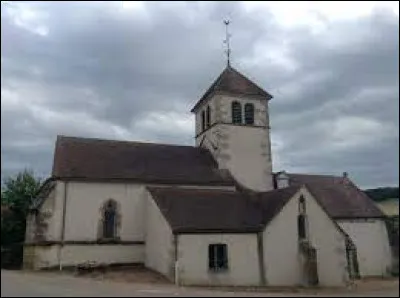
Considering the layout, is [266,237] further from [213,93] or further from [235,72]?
[235,72]

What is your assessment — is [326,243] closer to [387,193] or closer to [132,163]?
[132,163]

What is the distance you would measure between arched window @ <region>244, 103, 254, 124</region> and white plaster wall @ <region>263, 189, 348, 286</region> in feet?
31.8

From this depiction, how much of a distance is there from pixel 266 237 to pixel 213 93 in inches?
513

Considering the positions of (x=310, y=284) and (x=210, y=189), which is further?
(x=210, y=189)

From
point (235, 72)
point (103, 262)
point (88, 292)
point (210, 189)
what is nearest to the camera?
point (88, 292)

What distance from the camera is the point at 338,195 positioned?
123 ft

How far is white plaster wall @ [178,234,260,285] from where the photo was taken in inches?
997

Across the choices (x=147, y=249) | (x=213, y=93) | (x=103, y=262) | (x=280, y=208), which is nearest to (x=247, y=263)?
(x=280, y=208)

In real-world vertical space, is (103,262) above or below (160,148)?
below

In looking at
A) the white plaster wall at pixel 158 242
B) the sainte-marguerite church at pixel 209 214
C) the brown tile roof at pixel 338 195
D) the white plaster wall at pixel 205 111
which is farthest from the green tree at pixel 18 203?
the brown tile roof at pixel 338 195

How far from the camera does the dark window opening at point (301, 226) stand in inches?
1078

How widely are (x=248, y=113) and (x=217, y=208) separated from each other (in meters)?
10.6

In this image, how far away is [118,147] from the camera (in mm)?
33531

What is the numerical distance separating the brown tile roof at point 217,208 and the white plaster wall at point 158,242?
25.0 inches
